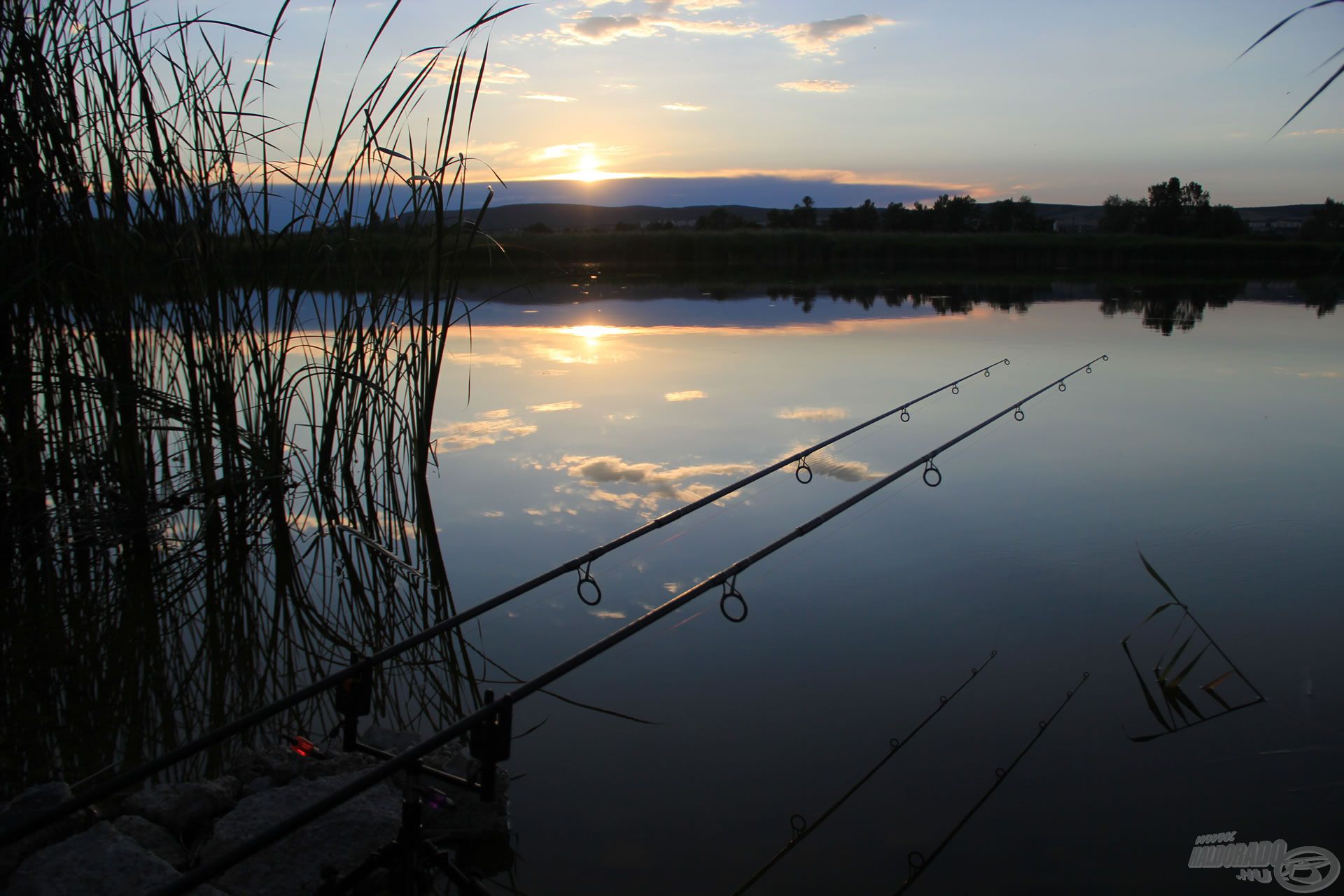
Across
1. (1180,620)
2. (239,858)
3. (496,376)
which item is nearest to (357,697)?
(239,858)

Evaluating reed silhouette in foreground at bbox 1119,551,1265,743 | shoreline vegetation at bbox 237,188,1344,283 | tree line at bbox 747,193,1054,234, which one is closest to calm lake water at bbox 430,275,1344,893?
reed silhouette in foreground at bbox 1119,551,1265,743

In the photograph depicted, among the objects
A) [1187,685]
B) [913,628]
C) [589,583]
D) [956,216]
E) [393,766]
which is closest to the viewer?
[393,766]

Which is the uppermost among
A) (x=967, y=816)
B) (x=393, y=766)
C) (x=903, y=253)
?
(x=903, y=253)

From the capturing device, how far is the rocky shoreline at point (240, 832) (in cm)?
170

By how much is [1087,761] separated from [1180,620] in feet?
3.26

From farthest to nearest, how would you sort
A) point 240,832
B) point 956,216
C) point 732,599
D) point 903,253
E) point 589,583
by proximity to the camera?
point 956,216, point 903,253, point 589,583, point 732,599, point 240,832

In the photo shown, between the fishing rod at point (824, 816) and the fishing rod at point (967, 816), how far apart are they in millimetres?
196

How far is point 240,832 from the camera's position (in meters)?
1.83

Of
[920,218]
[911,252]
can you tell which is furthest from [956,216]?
[911,252]

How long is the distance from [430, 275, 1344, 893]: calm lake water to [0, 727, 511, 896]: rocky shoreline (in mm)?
158

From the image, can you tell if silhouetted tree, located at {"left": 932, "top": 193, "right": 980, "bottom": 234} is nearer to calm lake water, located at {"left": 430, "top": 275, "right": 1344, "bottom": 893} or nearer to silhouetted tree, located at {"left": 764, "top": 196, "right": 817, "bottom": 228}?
silhouetted tree, located at {"left": 764, "top": 196, "right": 817, "bottom": 228}

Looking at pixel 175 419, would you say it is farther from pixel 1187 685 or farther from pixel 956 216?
pixel 956 216

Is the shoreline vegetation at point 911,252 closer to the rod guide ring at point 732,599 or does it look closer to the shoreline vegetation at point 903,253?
the shoreline vegetation at point 903,253

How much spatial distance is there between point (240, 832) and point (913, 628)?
1.95 m
